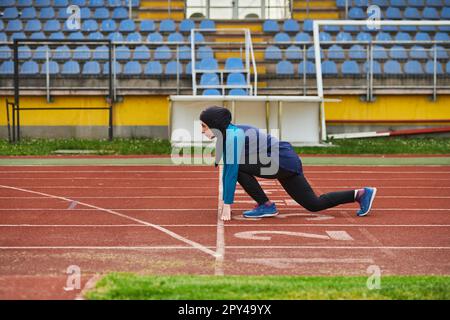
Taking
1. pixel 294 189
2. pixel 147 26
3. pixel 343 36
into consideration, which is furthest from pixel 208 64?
pixel 294 189

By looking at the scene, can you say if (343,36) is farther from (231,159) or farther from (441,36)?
(231,159)

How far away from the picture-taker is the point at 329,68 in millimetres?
22219

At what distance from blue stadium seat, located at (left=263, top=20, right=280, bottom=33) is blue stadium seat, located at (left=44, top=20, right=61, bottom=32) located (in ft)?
19.4

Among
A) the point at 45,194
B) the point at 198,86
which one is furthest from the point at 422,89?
the point at 45,194

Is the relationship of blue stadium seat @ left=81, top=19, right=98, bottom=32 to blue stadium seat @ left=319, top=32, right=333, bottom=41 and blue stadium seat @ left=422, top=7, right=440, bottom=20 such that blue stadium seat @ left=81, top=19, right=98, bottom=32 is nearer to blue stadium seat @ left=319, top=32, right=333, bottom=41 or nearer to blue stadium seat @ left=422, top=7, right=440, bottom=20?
blue stadium seat @ left=319, top=32, right=333, bottom=41

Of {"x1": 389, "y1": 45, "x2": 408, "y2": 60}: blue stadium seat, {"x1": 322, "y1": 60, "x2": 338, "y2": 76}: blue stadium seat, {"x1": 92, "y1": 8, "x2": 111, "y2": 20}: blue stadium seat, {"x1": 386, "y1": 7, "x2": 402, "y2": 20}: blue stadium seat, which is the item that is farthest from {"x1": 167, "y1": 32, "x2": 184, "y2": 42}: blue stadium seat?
{"x1": 386, "y1": 7, "x2": 402, "y2": 20}: blue stadium seat

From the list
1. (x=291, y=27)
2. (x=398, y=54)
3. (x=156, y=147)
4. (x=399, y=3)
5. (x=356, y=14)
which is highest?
(x=399, y=3)

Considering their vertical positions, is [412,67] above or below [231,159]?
above

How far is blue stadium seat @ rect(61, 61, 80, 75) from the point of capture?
73.0ft

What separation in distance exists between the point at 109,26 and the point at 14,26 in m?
2.75

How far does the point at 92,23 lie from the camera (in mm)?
24766

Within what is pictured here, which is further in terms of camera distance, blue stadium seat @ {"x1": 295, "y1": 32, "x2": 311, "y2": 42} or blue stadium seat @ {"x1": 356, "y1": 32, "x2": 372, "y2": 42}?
blue stadium seat @ {"x1": 356, "y1": 32, "x2": 372, "y2": 42}

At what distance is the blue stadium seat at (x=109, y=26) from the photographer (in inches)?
959
